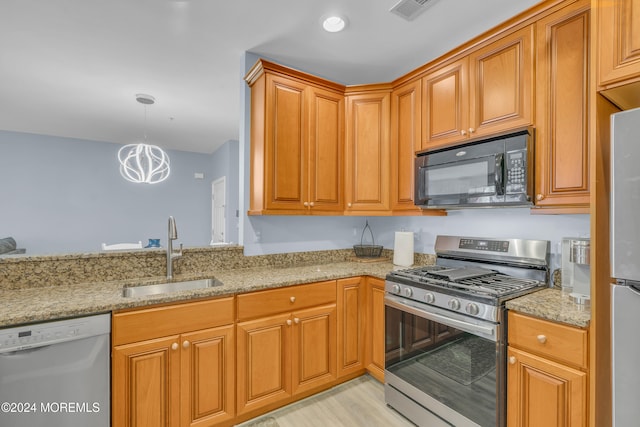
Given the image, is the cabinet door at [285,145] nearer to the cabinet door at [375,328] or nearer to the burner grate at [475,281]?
the cabinet door at [375,328]

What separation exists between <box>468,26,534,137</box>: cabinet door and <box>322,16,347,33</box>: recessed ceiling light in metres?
0.89

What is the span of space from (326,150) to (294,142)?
300 millimetres

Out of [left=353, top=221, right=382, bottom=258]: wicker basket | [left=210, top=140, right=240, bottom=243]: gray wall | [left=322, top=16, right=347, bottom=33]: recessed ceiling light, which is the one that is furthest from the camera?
[left=210, top=140, right=240, bottom=243]: gray wall

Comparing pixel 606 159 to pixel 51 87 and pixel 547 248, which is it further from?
pixel 51 87

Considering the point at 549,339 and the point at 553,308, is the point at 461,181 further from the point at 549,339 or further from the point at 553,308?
the point at 549,339

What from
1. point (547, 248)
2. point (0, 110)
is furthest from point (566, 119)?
point (0, 110)

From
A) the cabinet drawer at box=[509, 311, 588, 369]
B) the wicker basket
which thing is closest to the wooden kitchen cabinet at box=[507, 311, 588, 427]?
the cabinet drawer at box=[509, 311, 588, 369]

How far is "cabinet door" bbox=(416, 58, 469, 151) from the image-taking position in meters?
2.05

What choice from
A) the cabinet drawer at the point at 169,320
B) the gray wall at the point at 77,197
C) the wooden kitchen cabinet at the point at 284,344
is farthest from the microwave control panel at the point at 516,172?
the gray wall at the point at 77,197

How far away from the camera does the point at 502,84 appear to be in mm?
1858

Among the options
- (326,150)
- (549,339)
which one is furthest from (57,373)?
(549,339)

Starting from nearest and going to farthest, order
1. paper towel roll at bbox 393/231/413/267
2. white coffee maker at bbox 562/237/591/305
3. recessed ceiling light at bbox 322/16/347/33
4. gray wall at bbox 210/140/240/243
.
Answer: white coffee maker at bbox 562/237/591/305 < recessed ceiling light at bbox 322/16/347/33 < paper towel roll at bbox 393/231/413/267 < gray wall at bbox 210/140/240/243

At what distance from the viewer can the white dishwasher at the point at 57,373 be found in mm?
1299

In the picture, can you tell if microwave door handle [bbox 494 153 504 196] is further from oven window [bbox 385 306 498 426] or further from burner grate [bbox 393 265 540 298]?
oven window [bbox 385 306 498 426]
